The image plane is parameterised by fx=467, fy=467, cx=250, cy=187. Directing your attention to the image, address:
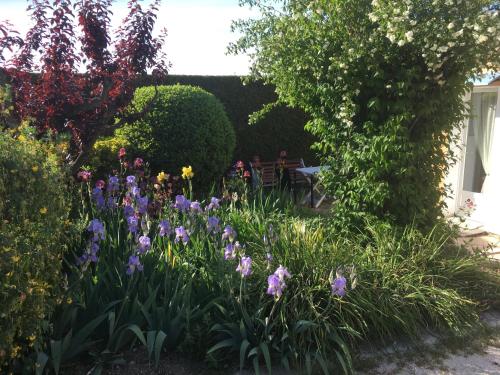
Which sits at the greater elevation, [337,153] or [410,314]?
[337,153]

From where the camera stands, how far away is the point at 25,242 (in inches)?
92.5

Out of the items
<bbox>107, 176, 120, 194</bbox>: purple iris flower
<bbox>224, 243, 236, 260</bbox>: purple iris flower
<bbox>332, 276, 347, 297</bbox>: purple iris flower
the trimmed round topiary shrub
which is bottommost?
<bbox>332, 276, 347, 297</bbox>: purple iris flower

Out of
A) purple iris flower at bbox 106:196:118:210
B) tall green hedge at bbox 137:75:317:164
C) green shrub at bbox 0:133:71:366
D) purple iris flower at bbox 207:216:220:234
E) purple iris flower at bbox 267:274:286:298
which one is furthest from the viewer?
tall green hedge at bbox 137:75:317:164

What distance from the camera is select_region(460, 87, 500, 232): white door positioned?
22.5 feet

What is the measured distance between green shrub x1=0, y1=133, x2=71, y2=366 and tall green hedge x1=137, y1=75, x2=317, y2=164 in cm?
668

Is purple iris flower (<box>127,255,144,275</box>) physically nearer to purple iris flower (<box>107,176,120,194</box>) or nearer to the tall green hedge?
purple iris flower (<box>107,176,120,194</box>)

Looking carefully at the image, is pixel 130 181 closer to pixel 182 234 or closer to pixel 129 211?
pixel 129 211

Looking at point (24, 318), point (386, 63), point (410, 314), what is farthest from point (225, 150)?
point (24, 318)

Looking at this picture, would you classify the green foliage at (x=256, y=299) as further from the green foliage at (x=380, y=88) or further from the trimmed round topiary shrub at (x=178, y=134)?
the trimmed round topiary shrub at (x=178, y=134)

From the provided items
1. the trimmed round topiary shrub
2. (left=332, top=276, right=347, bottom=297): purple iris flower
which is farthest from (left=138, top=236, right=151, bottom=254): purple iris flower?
the trimmed round topiary shrub

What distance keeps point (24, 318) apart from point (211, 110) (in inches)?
189

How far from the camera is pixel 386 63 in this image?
14.7ft

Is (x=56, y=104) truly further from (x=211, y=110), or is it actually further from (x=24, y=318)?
(x=24, y=318)

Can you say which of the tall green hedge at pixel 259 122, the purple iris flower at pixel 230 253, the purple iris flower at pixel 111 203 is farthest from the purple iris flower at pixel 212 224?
the tall green hedge at pixel 259 122
